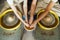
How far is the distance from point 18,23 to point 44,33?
0.18 m

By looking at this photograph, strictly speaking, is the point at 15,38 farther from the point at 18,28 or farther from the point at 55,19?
the point at 55,19

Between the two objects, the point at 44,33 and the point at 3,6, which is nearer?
the point at 44,33

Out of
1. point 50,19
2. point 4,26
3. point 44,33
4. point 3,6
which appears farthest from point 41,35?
point 3,6

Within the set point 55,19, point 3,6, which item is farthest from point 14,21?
point 55,19

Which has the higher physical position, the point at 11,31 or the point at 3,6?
the point at 3,6

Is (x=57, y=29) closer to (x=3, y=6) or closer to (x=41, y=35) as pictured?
(x=41, y=35)

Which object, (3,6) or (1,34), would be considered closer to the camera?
(1,34)

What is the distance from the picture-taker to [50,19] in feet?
3.19

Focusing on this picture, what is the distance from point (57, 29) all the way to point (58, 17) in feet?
0.30

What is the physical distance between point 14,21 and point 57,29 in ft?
0.96

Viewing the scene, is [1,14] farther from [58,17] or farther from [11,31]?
[58,17]

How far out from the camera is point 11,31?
940 mm

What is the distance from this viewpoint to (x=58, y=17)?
101 cm

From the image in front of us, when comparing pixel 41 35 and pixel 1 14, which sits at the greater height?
pixel 1 14
